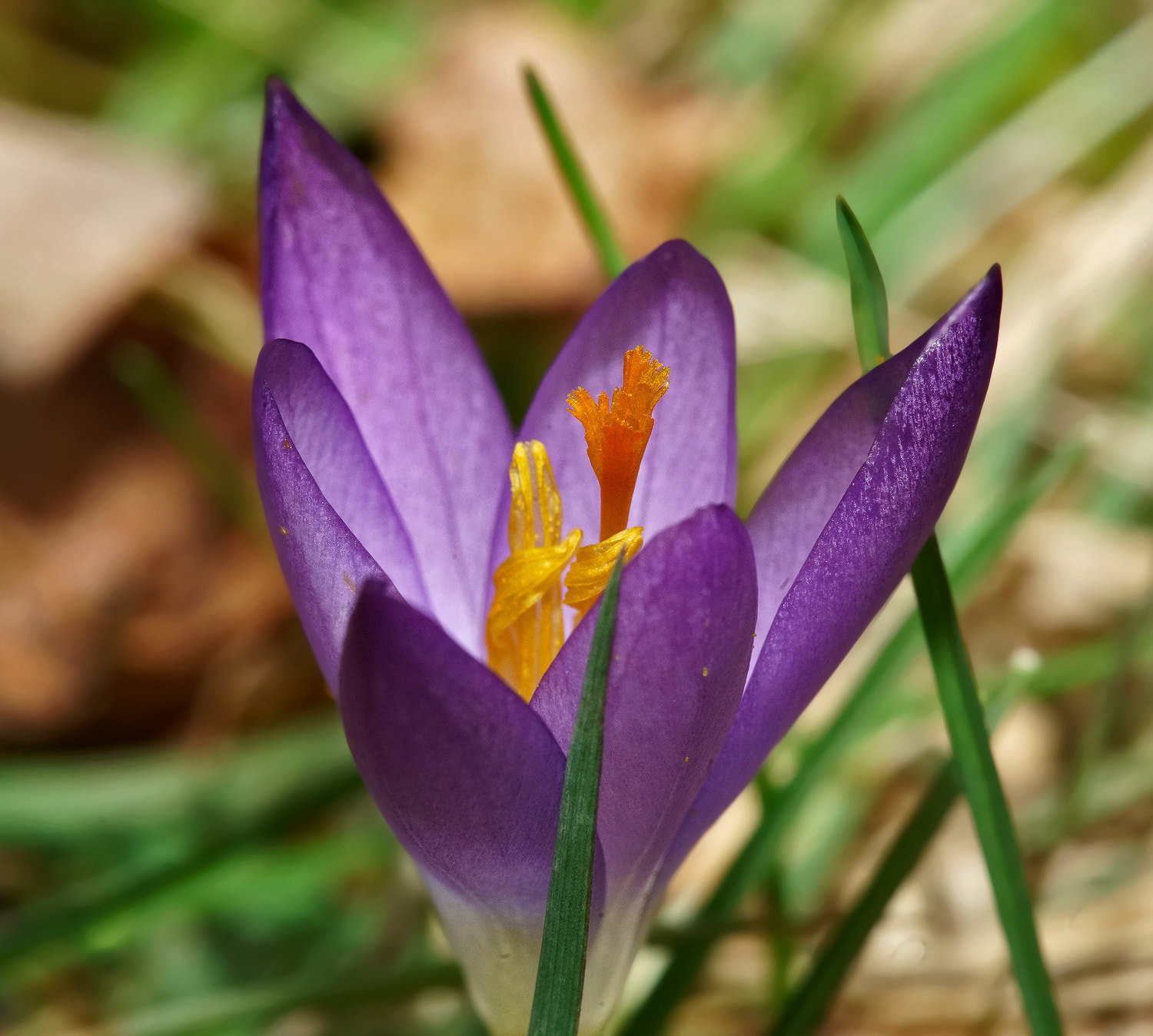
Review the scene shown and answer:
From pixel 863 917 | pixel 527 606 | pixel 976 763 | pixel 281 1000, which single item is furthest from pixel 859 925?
pixel 281 1000

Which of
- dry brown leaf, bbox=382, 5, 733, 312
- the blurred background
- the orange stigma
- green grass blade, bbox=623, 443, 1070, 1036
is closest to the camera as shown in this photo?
the orange stigma

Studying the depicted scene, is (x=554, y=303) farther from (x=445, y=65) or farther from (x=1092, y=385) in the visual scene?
(x=1092, y=385)

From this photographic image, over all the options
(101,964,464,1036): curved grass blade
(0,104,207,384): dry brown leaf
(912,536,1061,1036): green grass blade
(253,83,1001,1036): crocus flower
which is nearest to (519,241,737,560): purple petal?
(253,83,1001,1036): crocus flower

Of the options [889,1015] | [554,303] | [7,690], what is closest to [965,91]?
[554,303]

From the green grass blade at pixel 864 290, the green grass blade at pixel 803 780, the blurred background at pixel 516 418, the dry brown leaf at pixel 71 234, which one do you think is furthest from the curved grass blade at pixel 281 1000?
the dry brown leaf at pixel 71 234

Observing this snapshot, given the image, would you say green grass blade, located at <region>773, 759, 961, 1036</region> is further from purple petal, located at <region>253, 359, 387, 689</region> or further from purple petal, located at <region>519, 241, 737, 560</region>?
purple petal, located at <region>253, 359, 387, 689</region>

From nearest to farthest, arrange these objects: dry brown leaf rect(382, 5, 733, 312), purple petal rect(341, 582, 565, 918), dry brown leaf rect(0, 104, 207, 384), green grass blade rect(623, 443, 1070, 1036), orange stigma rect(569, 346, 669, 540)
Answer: purple petal rect(341, 582, 565, 918) → orange stigma rect(569, 346, 669, 540) → green grass blade rect(623, 443, 1070, 1036) → dry brown leaf rect(0, 104, 207, 384) → dry brown leaf rect(382, 5, 733, 312)

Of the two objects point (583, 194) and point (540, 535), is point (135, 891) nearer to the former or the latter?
point (540, 535)
